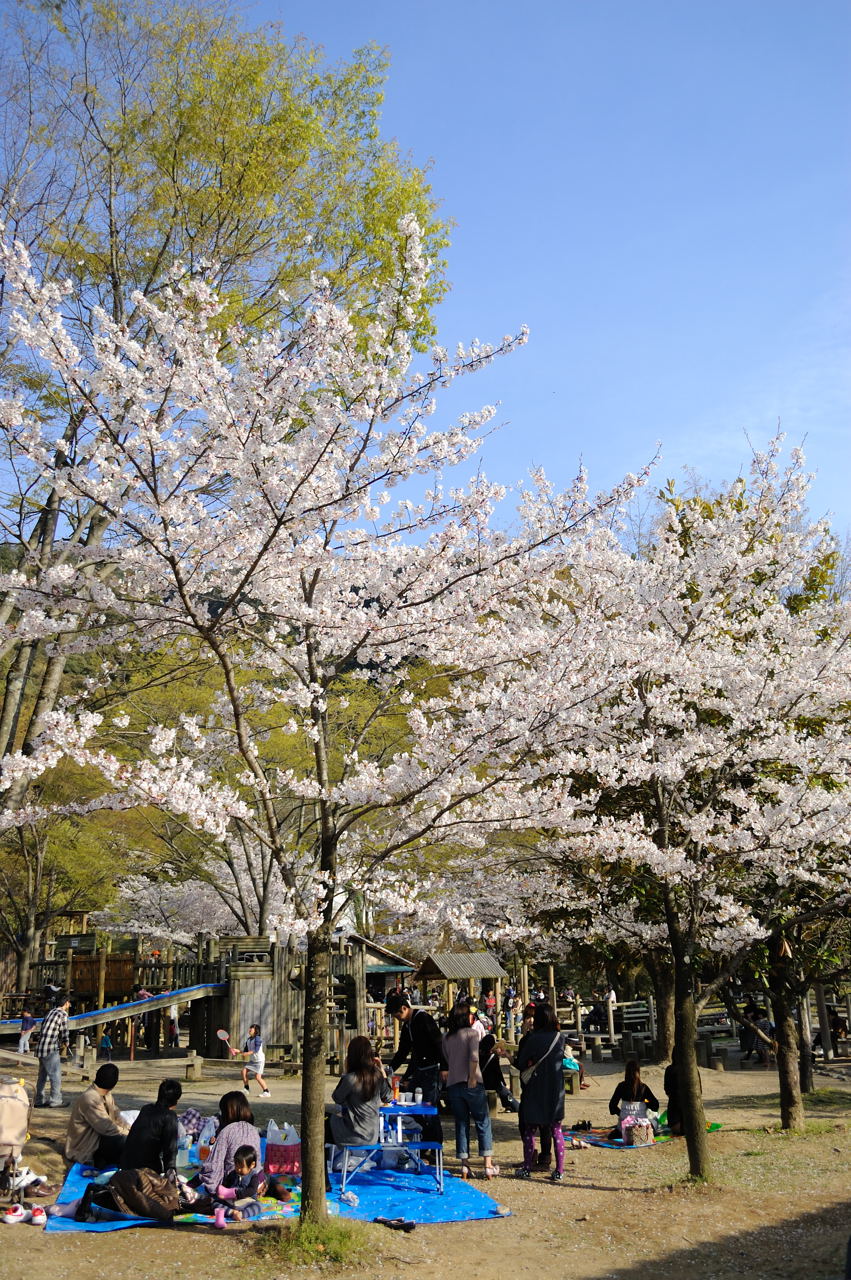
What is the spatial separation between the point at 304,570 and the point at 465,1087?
5.34m

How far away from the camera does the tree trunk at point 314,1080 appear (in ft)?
21.6

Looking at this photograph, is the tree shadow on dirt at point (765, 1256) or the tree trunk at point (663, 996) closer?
the tree shadow on dirt at point (765, 1256)

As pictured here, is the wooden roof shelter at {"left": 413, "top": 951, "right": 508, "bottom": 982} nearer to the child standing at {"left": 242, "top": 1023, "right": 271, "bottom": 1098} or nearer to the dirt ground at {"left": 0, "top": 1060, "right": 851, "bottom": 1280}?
the child standing at {"left": 242, "top": 1023, "right": 271, "bottom": 1098}

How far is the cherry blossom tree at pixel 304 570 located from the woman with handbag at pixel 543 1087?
222 cm

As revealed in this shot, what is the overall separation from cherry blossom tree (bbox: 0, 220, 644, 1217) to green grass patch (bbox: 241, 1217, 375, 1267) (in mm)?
160

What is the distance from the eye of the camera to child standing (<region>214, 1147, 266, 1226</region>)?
7090mm

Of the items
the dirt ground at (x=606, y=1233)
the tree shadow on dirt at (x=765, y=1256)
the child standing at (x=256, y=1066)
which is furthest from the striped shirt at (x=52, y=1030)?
the tree shadow on dirt at (x=765, y=1256)

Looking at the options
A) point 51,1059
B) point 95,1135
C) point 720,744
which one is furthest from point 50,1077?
point 720,744

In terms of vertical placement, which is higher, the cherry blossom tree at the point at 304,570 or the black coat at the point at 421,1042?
the cherry blossom tree at the point at 304,570

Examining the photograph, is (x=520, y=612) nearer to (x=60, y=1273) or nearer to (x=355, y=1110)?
(x=355, y=1110)

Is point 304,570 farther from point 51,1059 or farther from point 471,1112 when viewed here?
point 51,1059

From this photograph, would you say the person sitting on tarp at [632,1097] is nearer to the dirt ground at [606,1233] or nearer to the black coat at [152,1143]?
the dirt ground at [606,1233]

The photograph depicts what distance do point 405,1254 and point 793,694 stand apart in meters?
6.79

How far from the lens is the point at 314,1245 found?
20.7 feet
